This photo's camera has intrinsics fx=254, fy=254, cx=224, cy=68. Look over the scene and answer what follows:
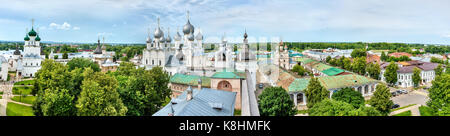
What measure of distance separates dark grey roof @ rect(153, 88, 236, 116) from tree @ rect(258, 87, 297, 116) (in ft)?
8.15

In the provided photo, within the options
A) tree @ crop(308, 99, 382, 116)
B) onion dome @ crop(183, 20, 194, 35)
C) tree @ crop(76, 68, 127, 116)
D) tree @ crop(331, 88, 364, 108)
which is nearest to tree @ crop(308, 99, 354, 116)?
tree @ crop(308, 99, 382, 116)

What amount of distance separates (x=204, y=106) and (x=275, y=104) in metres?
5.87

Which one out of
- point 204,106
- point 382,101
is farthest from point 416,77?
point 204,106

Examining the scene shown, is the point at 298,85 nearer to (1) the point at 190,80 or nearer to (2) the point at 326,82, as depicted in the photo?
(2) the point at 326,82

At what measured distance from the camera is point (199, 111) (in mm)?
9859

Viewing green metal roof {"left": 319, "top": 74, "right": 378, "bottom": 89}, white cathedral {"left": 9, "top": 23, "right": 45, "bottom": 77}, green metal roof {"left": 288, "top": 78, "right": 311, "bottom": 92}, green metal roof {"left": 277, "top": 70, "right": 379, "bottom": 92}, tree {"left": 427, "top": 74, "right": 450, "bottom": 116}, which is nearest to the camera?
tree {"left": 427, "top": 74, "right": 450, "bottom": 116}

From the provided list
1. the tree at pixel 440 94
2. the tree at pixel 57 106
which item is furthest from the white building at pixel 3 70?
the tree at pixel 440 94

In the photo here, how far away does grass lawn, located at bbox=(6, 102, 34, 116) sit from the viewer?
1427 cm

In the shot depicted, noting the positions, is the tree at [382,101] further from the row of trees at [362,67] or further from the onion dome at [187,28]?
the onion dome at [187,28]

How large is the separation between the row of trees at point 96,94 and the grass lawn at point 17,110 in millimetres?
1304

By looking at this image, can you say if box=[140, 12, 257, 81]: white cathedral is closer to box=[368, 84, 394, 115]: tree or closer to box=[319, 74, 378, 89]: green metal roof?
box=[319, 74, 378, 89]: green metal roof

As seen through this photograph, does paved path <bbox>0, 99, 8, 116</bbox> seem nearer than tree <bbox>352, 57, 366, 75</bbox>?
Yes
